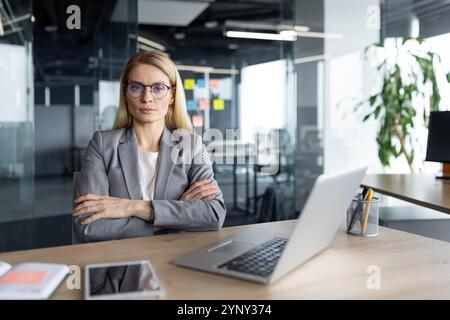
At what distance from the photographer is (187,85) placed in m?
5.04

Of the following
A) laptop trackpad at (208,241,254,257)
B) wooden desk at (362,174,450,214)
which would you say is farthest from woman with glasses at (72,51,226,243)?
wooden desk at (362,174,450,214)

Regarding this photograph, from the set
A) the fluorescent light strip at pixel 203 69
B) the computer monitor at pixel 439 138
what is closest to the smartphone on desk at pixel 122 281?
the computer monitor at pixel 439 138

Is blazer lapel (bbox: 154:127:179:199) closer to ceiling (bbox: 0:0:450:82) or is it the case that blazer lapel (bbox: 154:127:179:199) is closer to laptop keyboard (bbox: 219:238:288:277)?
laptop keyboard (bbox: 219:238:288:277)

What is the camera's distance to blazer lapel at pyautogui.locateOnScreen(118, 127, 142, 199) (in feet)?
5.98

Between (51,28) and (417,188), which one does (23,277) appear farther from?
(51,28)

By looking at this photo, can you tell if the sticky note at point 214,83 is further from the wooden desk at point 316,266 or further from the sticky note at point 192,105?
the wooden desk at point 316,266

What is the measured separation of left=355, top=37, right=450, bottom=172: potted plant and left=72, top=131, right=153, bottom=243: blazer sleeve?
337 centimetres

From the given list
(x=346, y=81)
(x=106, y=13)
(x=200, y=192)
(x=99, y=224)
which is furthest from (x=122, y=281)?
(x=106, y=13)

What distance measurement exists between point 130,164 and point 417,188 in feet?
5.91

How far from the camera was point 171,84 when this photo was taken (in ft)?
6.38

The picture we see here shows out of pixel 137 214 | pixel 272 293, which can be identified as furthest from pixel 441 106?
pixel 272 293

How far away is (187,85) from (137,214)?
3.53 meters

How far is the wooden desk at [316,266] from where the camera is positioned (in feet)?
3.29
